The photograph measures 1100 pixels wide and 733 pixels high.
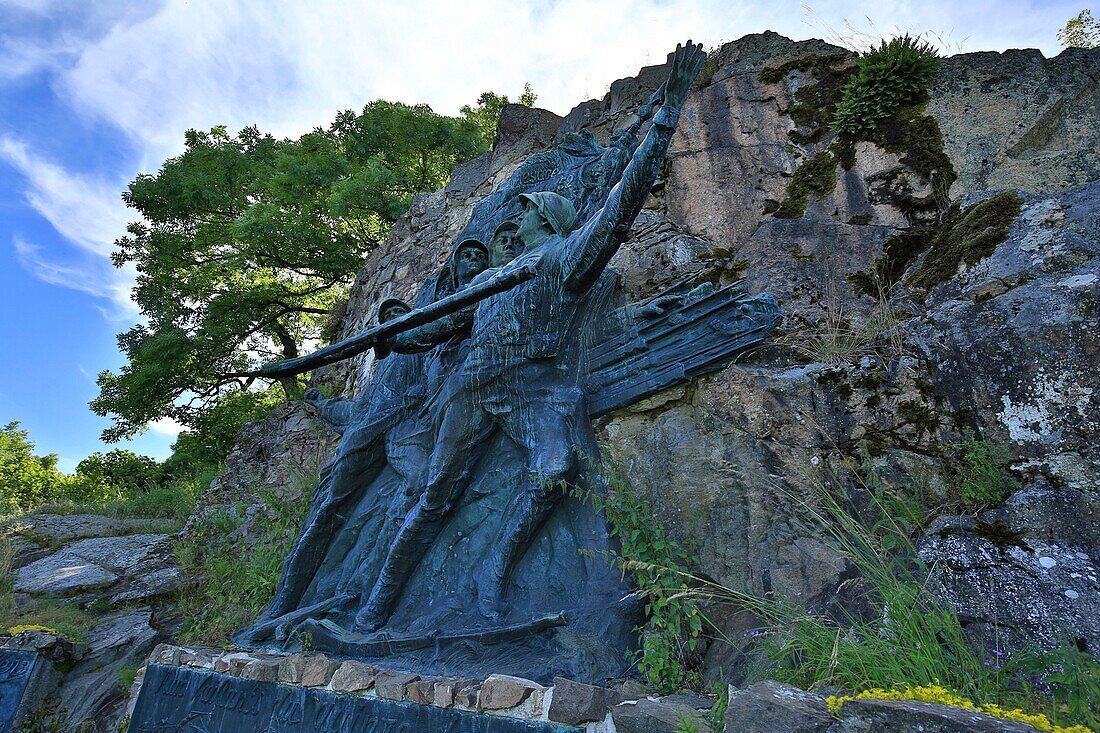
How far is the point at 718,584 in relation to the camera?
2889 millimetres

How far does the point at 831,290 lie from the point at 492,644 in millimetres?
2541

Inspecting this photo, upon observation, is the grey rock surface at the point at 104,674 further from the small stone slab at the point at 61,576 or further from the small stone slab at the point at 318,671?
the small stone slab at the point at 318,671

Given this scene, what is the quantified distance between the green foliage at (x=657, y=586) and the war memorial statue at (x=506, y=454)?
0.53 feet

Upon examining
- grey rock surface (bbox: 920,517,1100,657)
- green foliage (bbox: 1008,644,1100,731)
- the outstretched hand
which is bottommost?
green foliage (bbox: 1008,644,1100,731)

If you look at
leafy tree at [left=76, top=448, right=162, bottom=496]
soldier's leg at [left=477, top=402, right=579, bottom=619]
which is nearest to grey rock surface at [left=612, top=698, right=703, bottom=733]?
soldier's leg at [left=477, top=402, right=579, bottom=619]

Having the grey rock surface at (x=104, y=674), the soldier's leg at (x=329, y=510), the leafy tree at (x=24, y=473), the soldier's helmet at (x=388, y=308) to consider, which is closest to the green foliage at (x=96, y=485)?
the leafy tree at (x=24, y=473)

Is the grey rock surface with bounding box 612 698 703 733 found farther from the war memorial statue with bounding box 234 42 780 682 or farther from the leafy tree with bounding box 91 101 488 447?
the leafy tree with bounding box 91 101 488 447

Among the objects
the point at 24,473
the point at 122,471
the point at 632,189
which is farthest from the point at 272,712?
the point at 24,473

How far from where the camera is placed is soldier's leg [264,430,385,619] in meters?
4.63

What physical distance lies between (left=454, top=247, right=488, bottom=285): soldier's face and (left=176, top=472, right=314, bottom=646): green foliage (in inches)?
96.6

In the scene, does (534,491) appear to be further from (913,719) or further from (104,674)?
(104,674)

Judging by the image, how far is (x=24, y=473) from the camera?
1683 cm

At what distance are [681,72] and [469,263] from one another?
6.79ft

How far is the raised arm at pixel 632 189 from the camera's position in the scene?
3.61 metres
